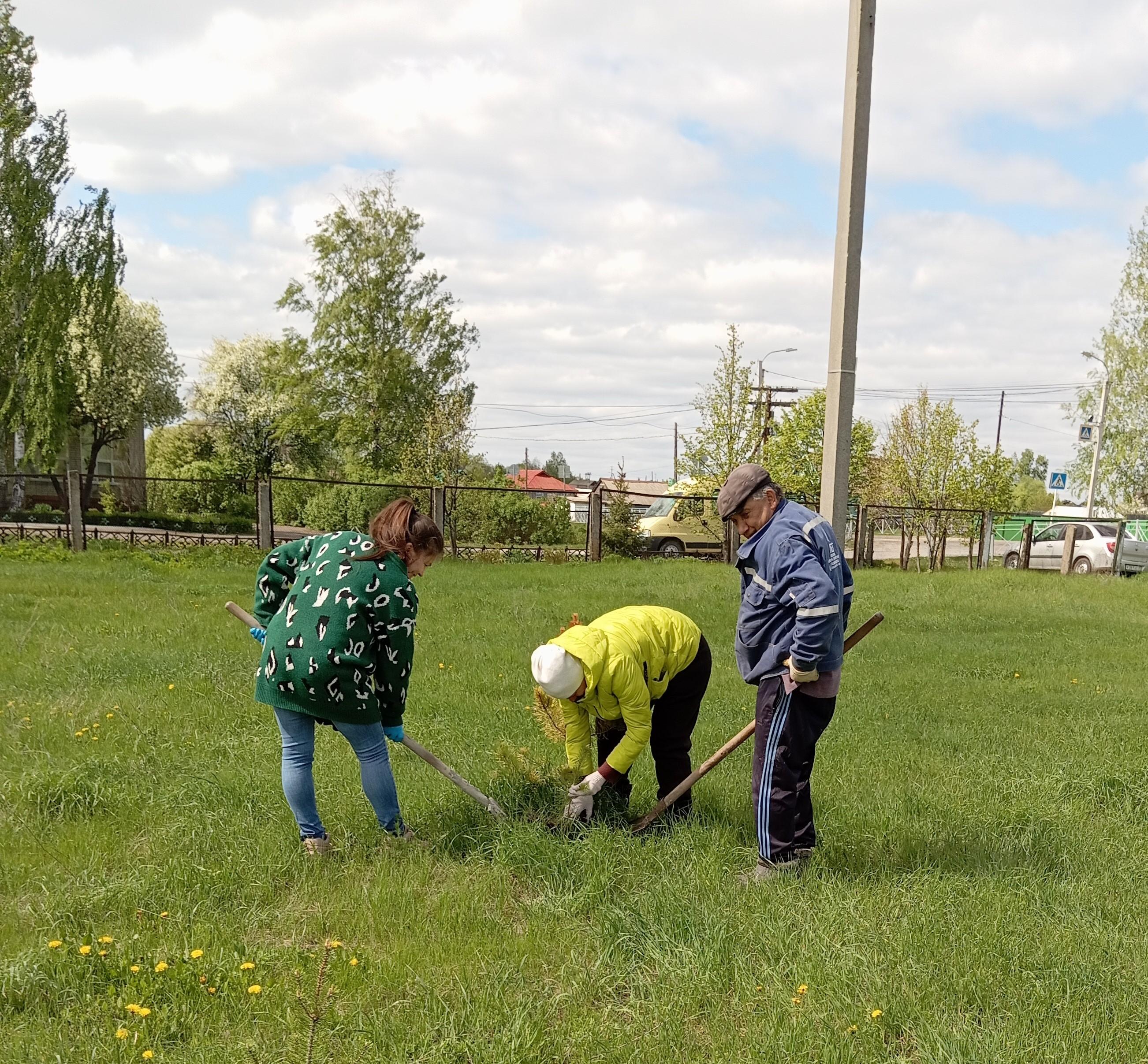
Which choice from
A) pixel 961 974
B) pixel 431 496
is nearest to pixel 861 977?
Result: pixel 961 974

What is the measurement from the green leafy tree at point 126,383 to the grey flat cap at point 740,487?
107 feet

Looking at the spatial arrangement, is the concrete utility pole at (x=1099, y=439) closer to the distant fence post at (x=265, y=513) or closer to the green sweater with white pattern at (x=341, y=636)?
the distant fence post at (x=265, y=513)

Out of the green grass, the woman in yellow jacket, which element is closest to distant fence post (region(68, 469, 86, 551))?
the green grass

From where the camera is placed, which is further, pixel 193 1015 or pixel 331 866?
pixel 331 866

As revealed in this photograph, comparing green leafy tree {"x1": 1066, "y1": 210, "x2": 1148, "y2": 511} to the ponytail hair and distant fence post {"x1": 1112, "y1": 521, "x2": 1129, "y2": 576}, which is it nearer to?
distant fence post {"x1": 1112, "y1": 521, "x2": 1129, "y2": 576}

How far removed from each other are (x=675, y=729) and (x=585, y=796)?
0.60 meters

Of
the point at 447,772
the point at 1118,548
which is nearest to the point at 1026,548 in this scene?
the point at 1118,548

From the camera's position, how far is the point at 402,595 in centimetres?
388

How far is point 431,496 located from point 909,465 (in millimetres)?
12839

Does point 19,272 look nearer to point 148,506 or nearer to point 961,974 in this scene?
point 148,506

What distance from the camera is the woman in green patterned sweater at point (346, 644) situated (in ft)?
12.5

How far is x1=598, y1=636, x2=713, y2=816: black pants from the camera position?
4.49 metres

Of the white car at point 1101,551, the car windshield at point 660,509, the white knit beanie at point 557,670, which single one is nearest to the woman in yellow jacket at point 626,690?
the white knit beanie at point 557,670

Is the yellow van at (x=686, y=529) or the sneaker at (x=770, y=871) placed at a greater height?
the yellow van at (x=686, y=529)
